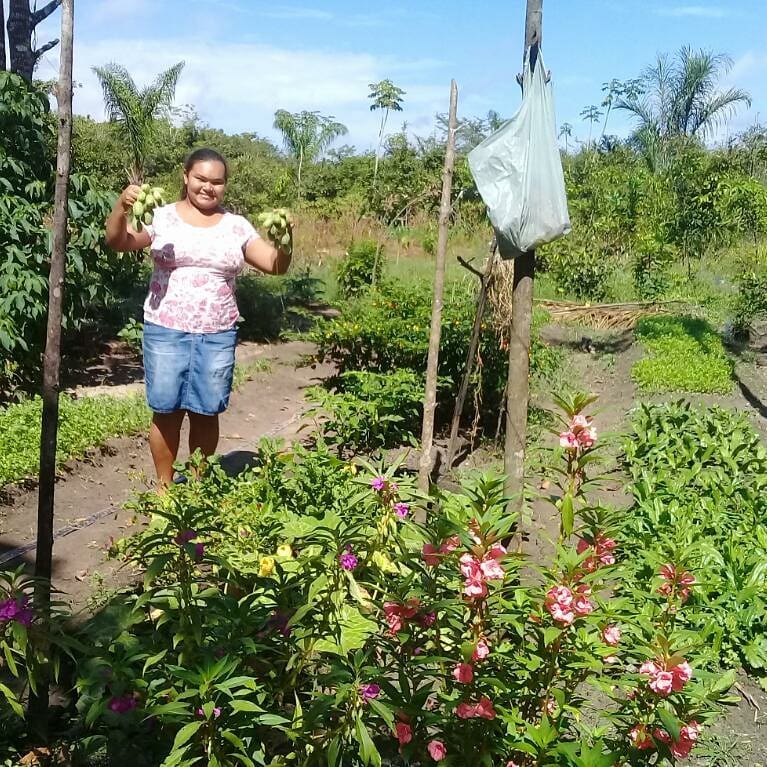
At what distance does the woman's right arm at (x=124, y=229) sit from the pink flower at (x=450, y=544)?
1.81 metres

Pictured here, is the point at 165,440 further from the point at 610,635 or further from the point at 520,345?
the point at 610,635

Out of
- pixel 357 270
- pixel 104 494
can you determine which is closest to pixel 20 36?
pixel 357 270

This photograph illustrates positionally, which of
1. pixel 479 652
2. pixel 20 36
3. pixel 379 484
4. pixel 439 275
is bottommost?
pixel 479 652

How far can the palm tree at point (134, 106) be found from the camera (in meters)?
10.5

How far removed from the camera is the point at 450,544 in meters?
2.18

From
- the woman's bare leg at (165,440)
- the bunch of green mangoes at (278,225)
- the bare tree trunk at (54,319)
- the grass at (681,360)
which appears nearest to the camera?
the bare tree trunk at (54,319)

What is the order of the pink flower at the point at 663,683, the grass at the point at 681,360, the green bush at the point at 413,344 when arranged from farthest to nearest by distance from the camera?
the grass at the point at 681,360
the green bush at the point at 413,344
the pink flower at the point at 663,683

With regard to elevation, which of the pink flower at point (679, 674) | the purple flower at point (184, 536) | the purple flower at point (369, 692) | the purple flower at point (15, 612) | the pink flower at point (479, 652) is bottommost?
the purple flower at point (369, 692)

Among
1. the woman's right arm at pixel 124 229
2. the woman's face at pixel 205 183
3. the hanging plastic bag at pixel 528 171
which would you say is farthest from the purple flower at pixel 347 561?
the woman's face at pixel 205 183

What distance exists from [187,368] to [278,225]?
893mm

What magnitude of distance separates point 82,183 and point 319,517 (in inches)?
170

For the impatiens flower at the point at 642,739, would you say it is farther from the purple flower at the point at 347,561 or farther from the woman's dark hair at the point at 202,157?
the woman's dark hair at the point at 202,157

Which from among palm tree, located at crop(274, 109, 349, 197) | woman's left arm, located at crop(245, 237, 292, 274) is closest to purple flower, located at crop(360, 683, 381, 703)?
woman's left arm, located at crop(245, 237, 292, 274)

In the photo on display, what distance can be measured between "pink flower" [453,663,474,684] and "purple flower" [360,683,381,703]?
19 cm
